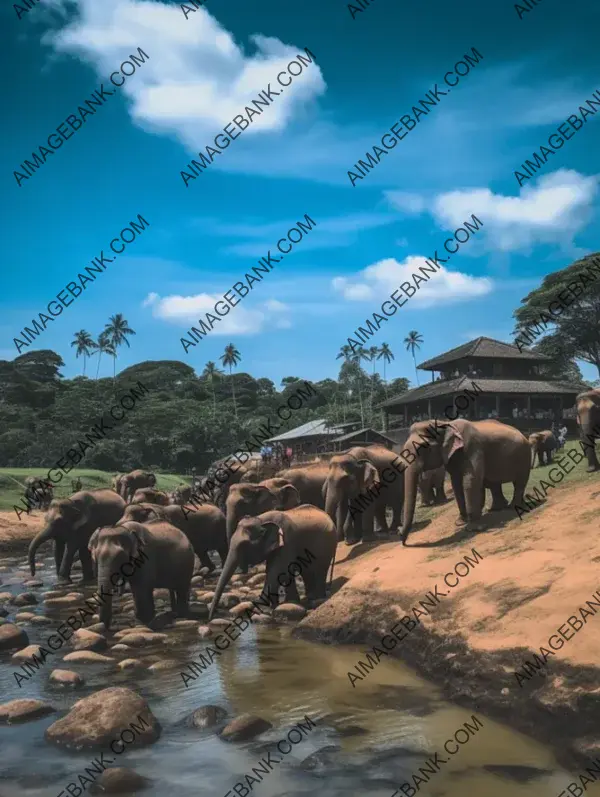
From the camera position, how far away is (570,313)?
51812mm

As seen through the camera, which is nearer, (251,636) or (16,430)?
(251,636)

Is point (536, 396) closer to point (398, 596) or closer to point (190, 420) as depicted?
point (190, 420)

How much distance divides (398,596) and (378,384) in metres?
85.6

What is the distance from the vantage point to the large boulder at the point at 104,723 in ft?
22.1

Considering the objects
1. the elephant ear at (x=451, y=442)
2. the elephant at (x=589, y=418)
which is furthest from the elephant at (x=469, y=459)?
the elephant at (x=589, y=418)

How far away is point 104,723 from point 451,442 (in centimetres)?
826

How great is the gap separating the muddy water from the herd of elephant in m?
1.95

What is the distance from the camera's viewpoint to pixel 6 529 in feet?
94.5

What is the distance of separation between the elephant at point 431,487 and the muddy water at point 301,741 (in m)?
9.65

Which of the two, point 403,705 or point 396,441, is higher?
point 396,441

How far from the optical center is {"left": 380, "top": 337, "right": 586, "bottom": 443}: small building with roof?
148 feet

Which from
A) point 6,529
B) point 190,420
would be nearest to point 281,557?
point 6,529

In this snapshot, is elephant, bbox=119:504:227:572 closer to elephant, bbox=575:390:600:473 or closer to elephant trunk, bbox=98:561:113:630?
elephant trunk, bbox=98:561:113:630

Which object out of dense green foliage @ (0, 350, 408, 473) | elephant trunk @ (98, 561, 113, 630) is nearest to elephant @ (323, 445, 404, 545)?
elephant trunk @ (98, 561, 113, 630)
